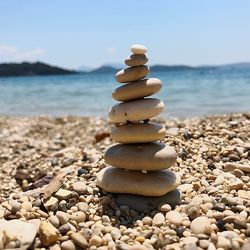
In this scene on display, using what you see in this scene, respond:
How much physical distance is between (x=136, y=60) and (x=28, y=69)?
95439mm

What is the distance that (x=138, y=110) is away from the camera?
4418 millimetres

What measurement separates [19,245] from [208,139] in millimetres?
4040

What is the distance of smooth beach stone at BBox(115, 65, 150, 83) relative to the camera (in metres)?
4.52

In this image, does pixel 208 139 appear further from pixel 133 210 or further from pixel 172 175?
pixel 133 210

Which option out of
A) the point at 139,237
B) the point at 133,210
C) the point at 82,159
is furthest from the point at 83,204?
the point at 82,159

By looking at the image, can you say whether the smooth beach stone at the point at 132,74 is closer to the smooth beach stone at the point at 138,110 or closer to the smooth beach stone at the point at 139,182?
the smooth beach stone at the point at 138,110

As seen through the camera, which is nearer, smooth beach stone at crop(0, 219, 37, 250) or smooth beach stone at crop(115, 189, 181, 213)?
smooth beach stone at crop(0, 219, 37, 250)

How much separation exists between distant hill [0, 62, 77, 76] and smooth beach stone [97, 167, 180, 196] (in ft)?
293

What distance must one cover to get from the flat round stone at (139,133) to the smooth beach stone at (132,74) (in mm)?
492

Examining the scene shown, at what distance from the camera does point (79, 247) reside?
3.61 meters

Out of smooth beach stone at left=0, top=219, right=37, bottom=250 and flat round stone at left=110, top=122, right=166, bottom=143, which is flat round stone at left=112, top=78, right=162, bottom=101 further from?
smooth beach stone at left=0, top=219, right=37, bottom=250

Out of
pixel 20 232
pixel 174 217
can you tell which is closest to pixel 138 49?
pixel 174 217

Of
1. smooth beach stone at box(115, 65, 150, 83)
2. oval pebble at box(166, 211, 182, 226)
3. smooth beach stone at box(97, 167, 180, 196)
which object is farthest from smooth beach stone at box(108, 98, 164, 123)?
oval pebble at box(166, 211, 182, 226)

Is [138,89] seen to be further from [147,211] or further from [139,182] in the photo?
[147,211]
